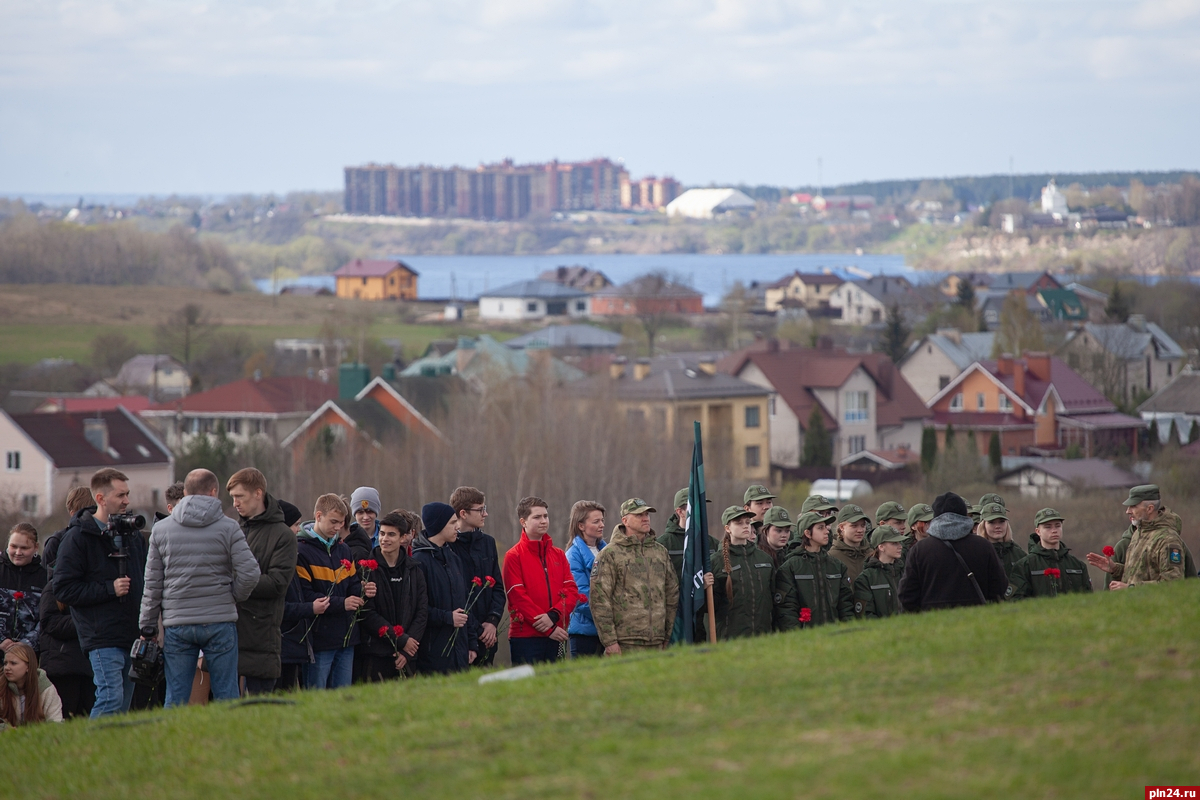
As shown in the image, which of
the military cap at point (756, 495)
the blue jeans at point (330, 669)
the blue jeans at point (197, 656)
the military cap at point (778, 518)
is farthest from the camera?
the military cap at point (756, 495)

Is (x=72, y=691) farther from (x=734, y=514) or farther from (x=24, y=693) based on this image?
(x=734, y=514)

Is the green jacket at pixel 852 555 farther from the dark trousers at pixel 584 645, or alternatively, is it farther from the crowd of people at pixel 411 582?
the dark trousers at pixel 584 645

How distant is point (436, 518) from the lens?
1121cm

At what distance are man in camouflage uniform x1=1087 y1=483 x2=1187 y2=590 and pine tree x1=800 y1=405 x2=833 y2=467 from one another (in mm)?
63565

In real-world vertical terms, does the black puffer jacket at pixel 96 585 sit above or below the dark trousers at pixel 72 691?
above

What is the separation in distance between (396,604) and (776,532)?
300 centimetres

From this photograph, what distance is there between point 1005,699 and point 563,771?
238 centimetres

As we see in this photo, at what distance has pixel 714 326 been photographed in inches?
5492

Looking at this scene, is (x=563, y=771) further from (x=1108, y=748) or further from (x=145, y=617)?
(x=145, y=617)

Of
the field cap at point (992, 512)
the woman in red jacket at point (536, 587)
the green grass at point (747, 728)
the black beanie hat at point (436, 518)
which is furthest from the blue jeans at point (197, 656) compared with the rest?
the field cap at point (992, 512)

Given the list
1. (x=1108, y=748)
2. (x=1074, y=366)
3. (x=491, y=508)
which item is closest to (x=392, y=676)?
(x=1108, y=748)

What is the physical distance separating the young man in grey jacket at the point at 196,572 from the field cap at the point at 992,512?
6165 millimetres

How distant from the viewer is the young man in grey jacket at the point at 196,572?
9.37 metres

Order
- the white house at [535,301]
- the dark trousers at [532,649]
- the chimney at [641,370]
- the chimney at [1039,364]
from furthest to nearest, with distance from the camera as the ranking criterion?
the white house at [535,301], the chimney at [1039,364], the chimney at [641,370], the dark trousers at [532,649]
